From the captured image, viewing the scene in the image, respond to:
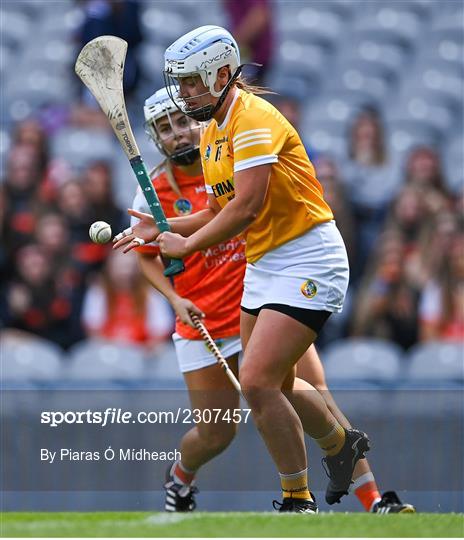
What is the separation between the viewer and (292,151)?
6449 mm

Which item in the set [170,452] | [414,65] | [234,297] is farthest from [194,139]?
[414,65]

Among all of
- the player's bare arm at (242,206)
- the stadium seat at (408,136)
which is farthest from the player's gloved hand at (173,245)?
the stadium seat at (408,136)

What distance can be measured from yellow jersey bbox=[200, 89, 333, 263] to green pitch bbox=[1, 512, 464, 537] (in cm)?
127

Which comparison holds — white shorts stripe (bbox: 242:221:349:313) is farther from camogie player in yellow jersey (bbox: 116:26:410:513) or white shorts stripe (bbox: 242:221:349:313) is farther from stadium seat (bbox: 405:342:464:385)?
stadium seat (bbox: 405:342:464:385)

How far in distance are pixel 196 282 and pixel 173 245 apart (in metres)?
1.09

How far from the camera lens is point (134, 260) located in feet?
33.7

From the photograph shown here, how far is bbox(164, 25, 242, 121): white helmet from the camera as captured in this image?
21.2ft

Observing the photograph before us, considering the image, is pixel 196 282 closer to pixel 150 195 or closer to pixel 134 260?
pixel 150 195

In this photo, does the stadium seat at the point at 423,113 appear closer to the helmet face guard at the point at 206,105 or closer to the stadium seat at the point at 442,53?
the stadium seat at the point at 442,53

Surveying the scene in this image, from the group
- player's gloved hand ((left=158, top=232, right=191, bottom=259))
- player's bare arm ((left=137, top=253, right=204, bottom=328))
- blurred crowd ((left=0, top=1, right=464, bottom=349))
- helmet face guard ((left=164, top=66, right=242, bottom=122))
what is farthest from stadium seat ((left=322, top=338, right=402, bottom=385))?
helmet face guard ((left=164, top=66, right=242, bottom=122))

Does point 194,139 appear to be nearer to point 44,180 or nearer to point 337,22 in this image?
point 44,180

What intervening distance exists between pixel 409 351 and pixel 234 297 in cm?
306

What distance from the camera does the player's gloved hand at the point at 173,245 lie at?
6504 mm

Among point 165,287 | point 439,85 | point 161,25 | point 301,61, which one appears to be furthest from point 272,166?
point 161,25
